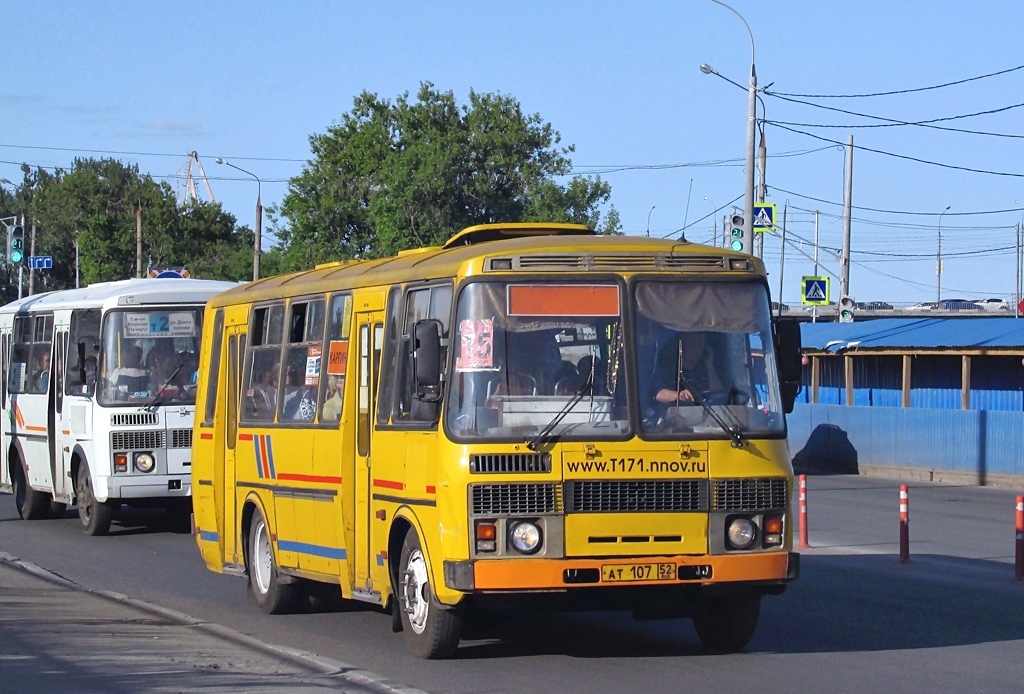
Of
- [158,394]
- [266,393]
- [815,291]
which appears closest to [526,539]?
[266,393]

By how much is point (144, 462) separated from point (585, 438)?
11.1 metres

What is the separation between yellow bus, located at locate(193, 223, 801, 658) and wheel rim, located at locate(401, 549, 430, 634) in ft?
0.05

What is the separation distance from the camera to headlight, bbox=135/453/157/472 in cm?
1869

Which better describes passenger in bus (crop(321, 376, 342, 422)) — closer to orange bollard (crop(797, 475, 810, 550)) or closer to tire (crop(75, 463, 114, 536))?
orange bollard (crop(797, 475, 810, 550))

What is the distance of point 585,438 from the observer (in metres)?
8.84

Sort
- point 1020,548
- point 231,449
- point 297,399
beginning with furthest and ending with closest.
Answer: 1. point 1020,548
2. point 231,449
3. point 297,399

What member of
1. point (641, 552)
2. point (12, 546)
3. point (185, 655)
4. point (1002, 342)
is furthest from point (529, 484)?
point (1002, 342)

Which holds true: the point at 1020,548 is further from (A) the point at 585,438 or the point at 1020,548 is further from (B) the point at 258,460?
(B) the point at 258,460

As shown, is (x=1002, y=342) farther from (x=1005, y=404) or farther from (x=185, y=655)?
(x=185, y=655)

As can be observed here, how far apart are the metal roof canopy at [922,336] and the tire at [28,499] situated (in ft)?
56.7

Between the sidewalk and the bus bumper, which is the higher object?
the bus bumper

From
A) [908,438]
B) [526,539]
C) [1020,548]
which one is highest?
[526,539]

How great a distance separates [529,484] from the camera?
28.9ft

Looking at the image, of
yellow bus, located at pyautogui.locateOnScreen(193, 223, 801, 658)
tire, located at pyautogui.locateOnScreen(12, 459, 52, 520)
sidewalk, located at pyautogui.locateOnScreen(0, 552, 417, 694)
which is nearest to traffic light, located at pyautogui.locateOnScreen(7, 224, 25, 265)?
tire, located at pyautogui.locateOnScreen(12, 459, 52, 520)
